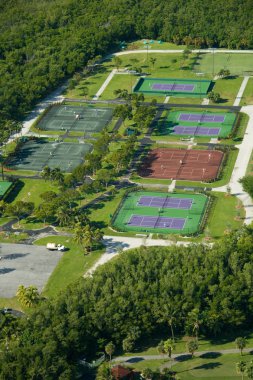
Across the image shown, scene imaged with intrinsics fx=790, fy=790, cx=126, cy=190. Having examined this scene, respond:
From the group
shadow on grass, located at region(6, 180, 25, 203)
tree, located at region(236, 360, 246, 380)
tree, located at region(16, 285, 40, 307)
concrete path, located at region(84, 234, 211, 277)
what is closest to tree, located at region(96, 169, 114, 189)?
shadow on grass, located at region(6, 180, 25, 203)

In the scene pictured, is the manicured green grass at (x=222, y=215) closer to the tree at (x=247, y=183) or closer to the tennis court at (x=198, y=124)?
the tree at (x=247, y=183)

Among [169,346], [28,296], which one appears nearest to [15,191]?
[28,296]

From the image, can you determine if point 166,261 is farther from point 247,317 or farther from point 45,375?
point 45,375

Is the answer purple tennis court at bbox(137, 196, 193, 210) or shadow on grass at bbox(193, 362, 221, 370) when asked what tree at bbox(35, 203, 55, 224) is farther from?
shadow on grass at bbox(193, 362, 221, 370)

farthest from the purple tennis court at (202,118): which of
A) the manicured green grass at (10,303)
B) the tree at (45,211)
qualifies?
the manicured green grass at (10,303)

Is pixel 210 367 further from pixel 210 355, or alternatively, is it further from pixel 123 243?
pixel 123 243
